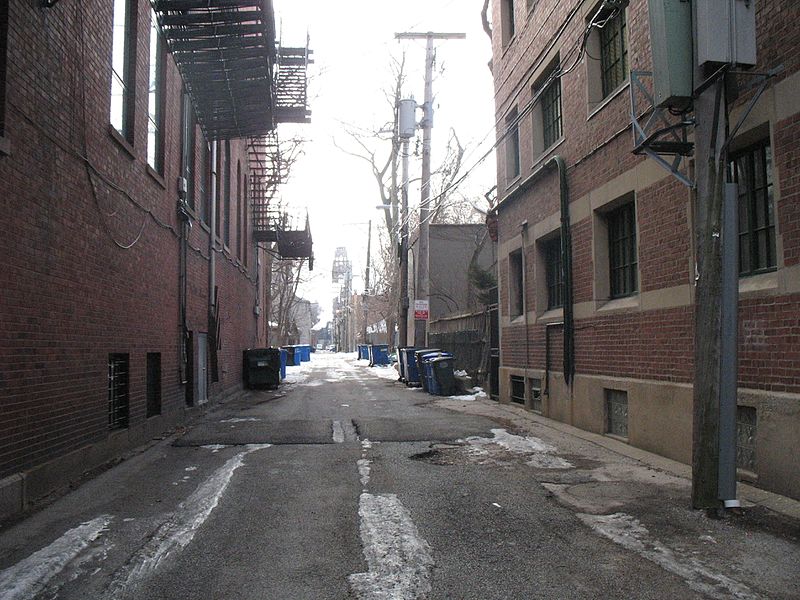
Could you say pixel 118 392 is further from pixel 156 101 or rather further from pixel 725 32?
pixel 725 32

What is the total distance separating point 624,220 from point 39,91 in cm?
764

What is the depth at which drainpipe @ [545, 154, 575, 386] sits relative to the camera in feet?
36.2

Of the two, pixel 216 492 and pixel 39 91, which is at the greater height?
pixel 39 91

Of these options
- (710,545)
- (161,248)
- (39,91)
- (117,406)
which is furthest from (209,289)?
(710,545)

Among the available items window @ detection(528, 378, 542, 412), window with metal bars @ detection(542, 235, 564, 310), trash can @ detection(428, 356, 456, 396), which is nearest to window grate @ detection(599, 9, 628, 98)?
window with metal bars @ detection(542, 235, 564, 310)

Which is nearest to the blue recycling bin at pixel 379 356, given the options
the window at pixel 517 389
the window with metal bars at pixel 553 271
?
the window at pixel 517 389

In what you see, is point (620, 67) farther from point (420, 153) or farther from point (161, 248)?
point (420, 153)

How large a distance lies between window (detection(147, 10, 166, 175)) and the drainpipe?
673 cm

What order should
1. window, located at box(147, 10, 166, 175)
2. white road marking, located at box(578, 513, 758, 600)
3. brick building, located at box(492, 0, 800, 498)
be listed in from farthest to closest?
window, located at box(147, 10, 166, 175) → brick building, located at box(492, 0, 800, 498) → white road marking, located at box(578, 513, 758, 600)

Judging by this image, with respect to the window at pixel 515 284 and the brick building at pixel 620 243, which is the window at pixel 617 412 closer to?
the brick building at pixel 620 243

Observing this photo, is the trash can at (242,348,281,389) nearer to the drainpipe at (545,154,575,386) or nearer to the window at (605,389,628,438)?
the drainpipe at (545,154,575,386)

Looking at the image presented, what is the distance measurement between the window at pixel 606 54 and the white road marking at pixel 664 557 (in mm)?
6482

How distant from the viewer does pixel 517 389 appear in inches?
571

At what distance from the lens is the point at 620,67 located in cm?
986
